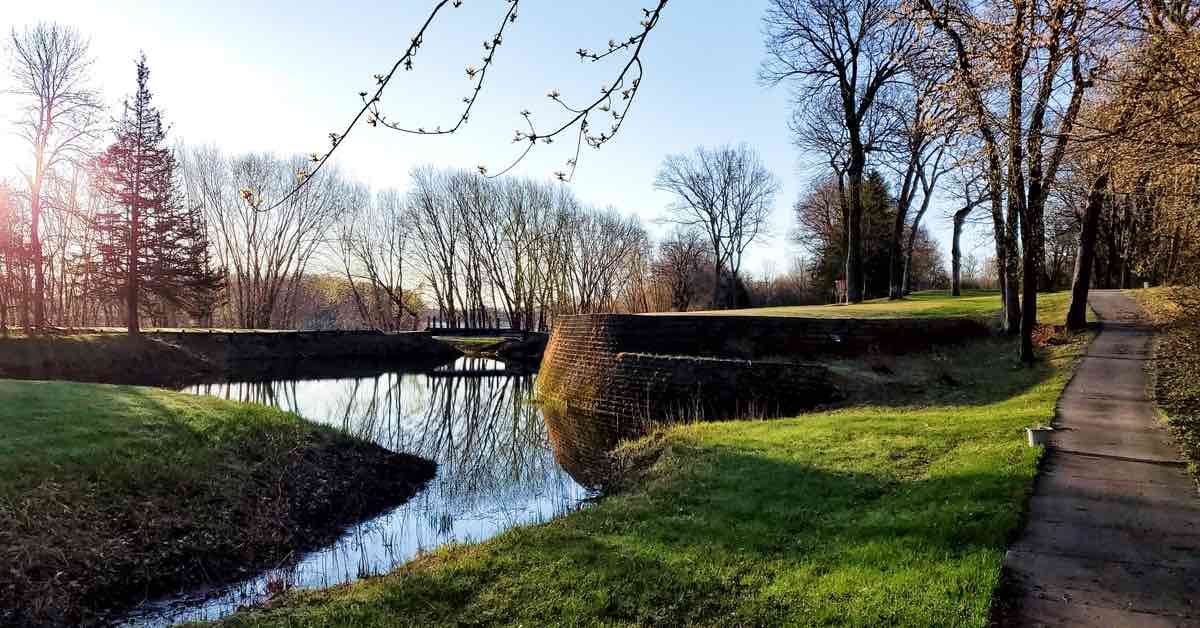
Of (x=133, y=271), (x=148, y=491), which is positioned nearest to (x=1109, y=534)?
(x=148, y=491)

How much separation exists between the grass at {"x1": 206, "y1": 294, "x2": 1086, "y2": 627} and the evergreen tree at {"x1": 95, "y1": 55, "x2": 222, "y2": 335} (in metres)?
25.3

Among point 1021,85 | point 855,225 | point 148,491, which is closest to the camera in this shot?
point 148,491

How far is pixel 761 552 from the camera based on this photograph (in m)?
5.05

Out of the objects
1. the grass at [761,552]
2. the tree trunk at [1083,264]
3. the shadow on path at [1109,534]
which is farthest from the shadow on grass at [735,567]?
the tree trunk at [1083,264]

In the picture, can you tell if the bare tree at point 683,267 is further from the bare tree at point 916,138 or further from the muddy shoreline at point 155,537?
the muddy shoreline at point 155,537

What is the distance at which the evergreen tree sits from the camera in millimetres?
26016

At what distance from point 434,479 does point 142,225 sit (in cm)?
2385

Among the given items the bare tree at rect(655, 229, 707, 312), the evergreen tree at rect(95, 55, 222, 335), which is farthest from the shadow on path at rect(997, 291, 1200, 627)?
the bare tree at rect(655, 229, 707, 312)

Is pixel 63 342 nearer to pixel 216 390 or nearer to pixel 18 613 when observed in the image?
pixel 216 390

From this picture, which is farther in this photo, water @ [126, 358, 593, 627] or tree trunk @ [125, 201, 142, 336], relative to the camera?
tree trunk @ [125, 201, 142, 336]

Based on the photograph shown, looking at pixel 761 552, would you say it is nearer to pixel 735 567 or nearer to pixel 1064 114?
pixel 735 567

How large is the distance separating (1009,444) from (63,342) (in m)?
26.5

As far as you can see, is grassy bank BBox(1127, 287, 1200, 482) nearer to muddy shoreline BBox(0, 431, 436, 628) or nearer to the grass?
the grass

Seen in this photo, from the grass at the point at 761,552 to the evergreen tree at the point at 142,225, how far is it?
25323 millimetres
